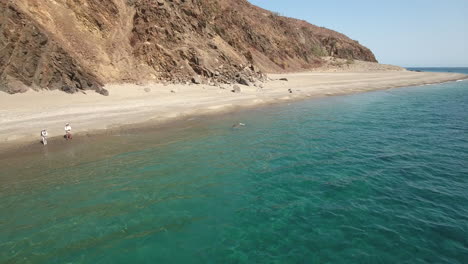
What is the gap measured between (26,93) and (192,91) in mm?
11374

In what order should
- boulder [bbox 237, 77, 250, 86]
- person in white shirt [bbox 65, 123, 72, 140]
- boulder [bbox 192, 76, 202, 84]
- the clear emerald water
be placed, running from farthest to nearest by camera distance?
boulder [bbox 237, 77, 250, 86]
boulder [bbox 192, 76, 202, 84]
person in white shirt [bbox 65, 123, 72, 140]
the clear emerald water

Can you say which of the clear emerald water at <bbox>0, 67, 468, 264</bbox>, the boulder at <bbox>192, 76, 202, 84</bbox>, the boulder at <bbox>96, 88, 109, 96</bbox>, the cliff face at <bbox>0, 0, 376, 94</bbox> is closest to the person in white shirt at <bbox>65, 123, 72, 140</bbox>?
the clear emerald water at <bbox>0, 67, 468, 264</bbox>

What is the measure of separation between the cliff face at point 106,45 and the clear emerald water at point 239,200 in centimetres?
825

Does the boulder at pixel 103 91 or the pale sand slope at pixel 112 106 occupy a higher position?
the boulder at pixel 103 91

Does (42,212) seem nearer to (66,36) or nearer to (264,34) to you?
(66,36)

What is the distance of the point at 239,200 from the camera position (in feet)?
24.0

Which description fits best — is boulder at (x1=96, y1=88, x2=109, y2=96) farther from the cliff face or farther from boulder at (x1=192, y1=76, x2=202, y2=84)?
boulder at (x1=192, y1=76, x2=202, y2=84)

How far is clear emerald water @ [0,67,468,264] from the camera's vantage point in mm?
5336

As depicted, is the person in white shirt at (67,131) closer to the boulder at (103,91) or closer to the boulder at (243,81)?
the boulder at (103,91)

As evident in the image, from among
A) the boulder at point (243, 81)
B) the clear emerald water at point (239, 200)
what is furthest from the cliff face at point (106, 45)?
the clear emerald water at point (239, 200)

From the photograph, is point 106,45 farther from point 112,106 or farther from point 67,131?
point 67,131

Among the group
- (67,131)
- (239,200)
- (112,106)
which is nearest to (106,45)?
(112,106)

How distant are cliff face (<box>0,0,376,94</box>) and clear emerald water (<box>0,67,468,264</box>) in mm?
8247

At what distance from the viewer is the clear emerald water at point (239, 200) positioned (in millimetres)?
5336
